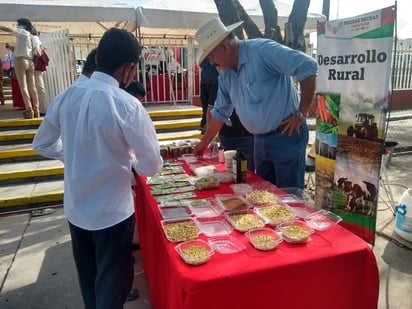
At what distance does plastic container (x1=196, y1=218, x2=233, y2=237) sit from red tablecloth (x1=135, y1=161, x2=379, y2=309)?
0.16 m

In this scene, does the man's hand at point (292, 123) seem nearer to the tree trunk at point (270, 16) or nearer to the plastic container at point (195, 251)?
the plastic container at point (195, 251)

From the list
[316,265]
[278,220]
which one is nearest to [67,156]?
[278,220]

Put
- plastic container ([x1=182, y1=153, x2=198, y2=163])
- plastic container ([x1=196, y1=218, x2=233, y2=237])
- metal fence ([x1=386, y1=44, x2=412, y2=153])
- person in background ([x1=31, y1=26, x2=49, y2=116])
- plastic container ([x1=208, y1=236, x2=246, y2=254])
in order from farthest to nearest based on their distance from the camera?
metal fence ([x1=386, y1=44, x2=412, y2=153]) → person in background ([x1=31, y1=26, x2=49, y2=116]) → plastic container ([x1=182, y1=153, x2=198, y2=163]) → plastic container ([x1=196, y1=218, x2=233, y2=237]) → plastic container ([x1=208, y1=236, x2=246, y2=254])

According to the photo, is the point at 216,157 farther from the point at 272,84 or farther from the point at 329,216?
the point at 329,216

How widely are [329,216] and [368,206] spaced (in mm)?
1301

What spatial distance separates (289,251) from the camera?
1383 mm

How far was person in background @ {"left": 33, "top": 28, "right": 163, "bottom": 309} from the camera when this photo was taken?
1.42m

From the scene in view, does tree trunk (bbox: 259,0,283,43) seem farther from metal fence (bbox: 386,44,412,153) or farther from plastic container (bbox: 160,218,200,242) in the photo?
metal fence (bbox: 386,44,412,153)

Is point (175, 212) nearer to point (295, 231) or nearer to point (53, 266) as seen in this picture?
point (295, 231)

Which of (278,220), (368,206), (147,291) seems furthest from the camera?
(368,206)

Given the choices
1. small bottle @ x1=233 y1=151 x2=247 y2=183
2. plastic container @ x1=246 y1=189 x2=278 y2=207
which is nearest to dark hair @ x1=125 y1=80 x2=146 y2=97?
small bottle @ x1=233 y1=151 x2=247 y2=183

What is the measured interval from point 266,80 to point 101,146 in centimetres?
127

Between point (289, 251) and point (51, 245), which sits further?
point (51, 245)

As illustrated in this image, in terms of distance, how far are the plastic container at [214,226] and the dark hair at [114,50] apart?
2.72 feet
